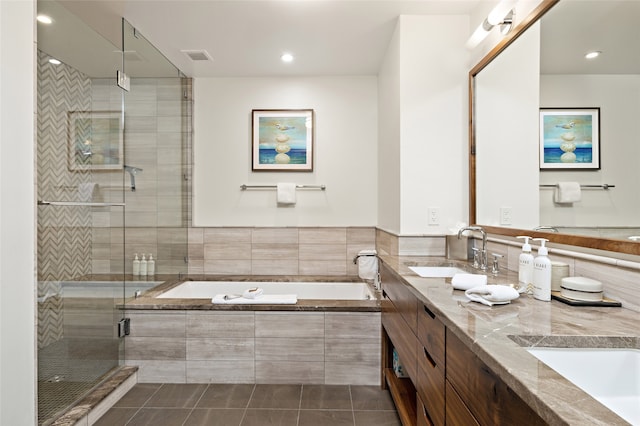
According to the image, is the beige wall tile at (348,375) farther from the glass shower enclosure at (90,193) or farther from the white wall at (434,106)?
the glass shower enclosure at (90,193)

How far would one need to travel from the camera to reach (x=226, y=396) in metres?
2.28

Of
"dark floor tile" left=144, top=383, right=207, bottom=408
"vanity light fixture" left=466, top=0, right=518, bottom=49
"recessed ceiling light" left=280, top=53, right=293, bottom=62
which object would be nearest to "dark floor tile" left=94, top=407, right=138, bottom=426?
"dark floor tile" left=144, top=383, right=207, bottom=408

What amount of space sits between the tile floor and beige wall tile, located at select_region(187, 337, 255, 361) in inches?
7.5

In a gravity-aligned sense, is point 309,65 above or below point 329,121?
above

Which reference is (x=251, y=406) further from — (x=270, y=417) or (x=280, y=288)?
(x=280, y=288)

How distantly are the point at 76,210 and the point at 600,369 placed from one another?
7.80ft

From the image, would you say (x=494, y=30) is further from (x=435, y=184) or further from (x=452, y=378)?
(x=452, y=378)

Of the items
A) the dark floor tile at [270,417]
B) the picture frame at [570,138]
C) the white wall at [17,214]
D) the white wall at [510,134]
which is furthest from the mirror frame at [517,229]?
the white wall at [17,214]

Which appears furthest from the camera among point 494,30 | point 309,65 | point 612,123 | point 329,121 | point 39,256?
point 329,121

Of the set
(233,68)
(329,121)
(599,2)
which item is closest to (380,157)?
(329,121)

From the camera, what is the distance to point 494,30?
2076 mm

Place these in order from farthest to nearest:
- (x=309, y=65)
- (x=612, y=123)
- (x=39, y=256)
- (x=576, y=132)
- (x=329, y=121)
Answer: (x=329, y=121) → (x=309, y=65) → (x=39, y=256) → (x=576, y=132) → (x=612, y=123)

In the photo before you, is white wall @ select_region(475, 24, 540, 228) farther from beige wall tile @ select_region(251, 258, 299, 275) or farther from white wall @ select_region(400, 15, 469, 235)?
beige wall tile @ select_region(251, 258, 299, 275)

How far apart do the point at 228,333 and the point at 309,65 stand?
2344 mm
